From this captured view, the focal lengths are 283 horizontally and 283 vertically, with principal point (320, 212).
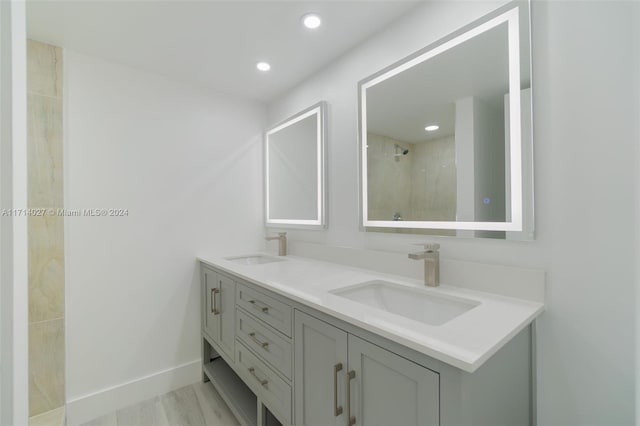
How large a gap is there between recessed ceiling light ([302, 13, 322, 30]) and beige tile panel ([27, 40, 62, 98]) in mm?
1552

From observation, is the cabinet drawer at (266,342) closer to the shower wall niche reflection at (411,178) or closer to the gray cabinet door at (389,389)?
the gray cabinet door at (389,389)

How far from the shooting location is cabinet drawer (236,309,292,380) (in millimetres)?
1275

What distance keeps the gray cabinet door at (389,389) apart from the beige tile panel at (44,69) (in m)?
2.24

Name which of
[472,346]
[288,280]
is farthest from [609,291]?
[288,280]

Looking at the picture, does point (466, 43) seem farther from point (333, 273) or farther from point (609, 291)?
point (333, 273)

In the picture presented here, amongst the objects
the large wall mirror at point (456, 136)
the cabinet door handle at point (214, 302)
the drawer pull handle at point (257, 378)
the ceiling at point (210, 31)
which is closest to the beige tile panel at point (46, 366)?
the cabinet door handle at point (214, 302)

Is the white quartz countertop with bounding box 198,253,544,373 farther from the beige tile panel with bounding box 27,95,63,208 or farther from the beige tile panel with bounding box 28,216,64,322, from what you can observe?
the beige tile panel with bounding box 27,95,63,208

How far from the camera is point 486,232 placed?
3.97 feet

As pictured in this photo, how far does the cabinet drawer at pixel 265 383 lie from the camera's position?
1.27 meters

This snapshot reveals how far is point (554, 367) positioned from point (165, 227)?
234 cm

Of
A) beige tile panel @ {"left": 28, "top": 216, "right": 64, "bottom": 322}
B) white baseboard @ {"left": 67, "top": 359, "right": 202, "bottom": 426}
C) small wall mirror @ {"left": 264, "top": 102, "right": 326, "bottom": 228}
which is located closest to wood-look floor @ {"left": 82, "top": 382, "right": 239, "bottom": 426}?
white baseboard @ {"left": 67, "top": 359, "right": 202, "bottom": 426}

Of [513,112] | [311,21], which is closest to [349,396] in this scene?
[513,112]

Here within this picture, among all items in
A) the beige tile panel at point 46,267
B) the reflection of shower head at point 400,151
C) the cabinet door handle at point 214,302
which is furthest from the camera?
the cabinet door handle at point 214,302

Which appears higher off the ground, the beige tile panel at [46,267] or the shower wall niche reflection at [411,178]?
the shower wall niche reflection at [411,178]
